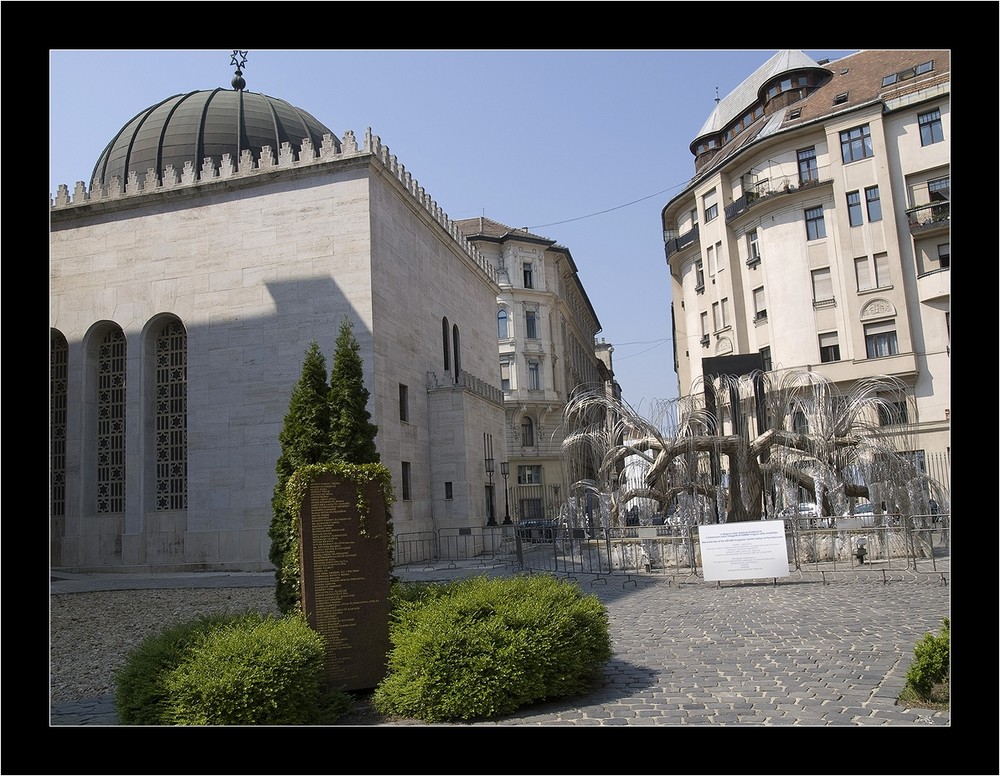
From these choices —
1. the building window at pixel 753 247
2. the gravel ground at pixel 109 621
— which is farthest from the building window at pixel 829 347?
the gravel ground at pixel 109 621

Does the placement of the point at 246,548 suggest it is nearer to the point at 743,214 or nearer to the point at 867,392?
the point at 867,392

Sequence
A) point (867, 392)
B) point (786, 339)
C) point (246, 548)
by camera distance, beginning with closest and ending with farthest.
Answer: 1. point (867, 392)
2. point (246, 548)
3. point (786, 339)

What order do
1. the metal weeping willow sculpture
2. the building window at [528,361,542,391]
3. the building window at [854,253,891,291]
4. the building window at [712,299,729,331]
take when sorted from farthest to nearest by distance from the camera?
the building window at [528,361,542,391] < the building window at [712,299,729,331] < the building window at [854,253,891,291] < the metal weeping willow sculpture

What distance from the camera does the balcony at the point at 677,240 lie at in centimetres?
5124

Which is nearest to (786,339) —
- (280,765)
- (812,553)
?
(812,553)

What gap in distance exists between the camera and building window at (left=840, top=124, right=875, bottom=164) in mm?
35750

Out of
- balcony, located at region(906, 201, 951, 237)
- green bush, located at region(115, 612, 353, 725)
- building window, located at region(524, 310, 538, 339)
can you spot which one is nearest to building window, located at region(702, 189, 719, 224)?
balcony, located at region(906, 201, 951, 237)

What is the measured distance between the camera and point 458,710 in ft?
23.2

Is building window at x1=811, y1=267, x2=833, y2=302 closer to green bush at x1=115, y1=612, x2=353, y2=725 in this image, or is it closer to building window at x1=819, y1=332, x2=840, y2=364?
building window at x1=819, y1=332, x2=840, y2=364

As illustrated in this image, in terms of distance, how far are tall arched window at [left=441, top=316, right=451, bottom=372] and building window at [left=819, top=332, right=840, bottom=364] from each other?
18.8m

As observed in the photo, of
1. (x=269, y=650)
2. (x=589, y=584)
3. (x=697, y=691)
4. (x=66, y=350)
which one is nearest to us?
(x=269, y=650)

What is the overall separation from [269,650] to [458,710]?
1791mm

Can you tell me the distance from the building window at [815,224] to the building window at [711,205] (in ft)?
22.4
